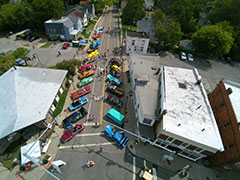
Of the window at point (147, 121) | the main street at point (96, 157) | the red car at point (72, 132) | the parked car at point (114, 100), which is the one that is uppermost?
the window at point (147, 121)

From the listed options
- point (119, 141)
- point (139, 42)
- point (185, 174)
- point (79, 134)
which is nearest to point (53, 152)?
point (79, 134)

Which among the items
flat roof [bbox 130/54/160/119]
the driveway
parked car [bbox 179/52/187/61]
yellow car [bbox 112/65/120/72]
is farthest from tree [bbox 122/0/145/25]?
yellow car [bbox 112/65/120/72]

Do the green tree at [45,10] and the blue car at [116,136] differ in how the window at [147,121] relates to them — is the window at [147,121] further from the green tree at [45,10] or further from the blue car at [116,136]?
the green tree at [45,10]

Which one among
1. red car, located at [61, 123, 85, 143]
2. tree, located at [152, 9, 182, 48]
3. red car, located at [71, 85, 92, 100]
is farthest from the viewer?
tree, located at [152, 9, 182, 48]

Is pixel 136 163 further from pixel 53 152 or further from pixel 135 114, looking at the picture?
pixel 53 152

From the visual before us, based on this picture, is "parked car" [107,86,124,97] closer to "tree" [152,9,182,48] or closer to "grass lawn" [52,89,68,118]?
"grass lawn" [52,89,68,118]

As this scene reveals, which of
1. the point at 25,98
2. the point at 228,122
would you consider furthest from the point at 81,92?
the point at 228,122

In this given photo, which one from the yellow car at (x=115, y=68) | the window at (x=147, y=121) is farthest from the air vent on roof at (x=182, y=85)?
the yellow car at (x=115, y=68)
